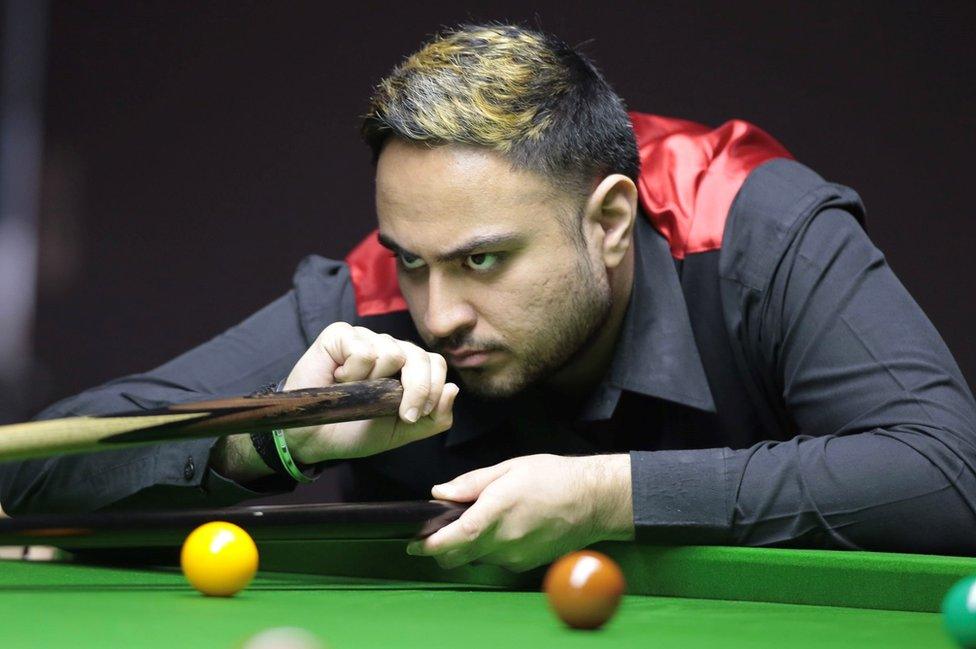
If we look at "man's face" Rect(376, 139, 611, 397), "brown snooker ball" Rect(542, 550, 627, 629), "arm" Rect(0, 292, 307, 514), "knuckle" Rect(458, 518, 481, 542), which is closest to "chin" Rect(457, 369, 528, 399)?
"man's face" Rect(376, 139, 611, 397)

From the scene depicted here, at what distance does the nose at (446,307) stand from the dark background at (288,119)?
7.25 feet

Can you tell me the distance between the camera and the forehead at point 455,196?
235cm

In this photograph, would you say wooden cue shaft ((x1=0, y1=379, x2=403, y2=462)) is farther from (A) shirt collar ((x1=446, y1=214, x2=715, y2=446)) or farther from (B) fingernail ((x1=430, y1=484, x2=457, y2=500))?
(A) shirt collar ((x1=446, y1=214, x2=715, y2=446))

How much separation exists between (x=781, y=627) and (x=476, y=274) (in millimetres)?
961

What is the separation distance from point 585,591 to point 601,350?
1.28 metres

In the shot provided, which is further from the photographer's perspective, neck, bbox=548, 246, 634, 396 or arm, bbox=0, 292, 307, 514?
neck, bbox=548, 246, 634, 396

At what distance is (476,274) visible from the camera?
239 centimetres

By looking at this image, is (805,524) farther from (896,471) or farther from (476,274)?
(476,274)

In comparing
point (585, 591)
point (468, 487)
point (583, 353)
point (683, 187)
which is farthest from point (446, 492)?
point (683, 187)

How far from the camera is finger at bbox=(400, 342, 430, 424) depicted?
7.14 ft

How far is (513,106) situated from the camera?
2.47 meters

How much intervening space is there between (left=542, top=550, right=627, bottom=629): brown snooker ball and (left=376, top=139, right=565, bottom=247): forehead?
0.93 meters

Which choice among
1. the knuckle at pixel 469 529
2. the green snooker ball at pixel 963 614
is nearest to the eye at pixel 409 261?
the knuckle at pixel 469 529

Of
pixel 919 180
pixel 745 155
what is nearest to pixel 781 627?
pixel 745 155
